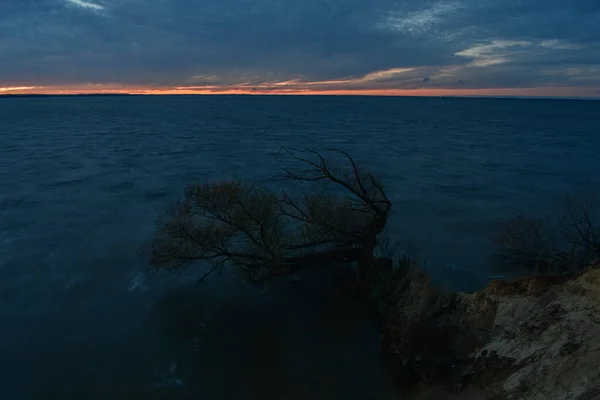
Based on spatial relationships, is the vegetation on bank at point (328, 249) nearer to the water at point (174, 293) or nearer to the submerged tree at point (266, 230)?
the submerged tree at point (266, 230)

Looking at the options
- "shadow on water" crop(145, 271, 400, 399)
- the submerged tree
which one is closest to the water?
"shadow on water" crop(145, 271, 400, 399)

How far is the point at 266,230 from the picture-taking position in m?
22.4

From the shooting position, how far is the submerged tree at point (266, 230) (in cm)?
2192

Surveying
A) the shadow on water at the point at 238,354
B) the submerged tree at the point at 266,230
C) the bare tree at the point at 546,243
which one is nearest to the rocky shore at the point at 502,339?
the shadow on water at the point at 238,354

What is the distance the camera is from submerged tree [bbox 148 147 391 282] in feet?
71.9

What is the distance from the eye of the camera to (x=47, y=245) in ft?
101

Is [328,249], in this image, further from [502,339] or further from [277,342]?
[502,339]

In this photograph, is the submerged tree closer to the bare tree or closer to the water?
the water

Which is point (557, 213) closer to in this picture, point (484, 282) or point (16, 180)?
point (484, 282)

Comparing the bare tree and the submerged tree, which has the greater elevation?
the submerged tree

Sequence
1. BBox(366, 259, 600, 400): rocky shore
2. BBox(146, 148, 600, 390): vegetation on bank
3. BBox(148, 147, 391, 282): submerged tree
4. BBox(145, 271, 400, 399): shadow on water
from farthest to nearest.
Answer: BBox(148, 147, 391, 282): submerged tree < BBox(146, 148, 600, 390): vegetation on bank < BBox(145, 271, 400, 399): shadow on water < BBox(366, 259, 600, 400): rocky shore

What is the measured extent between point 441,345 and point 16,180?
50.2m

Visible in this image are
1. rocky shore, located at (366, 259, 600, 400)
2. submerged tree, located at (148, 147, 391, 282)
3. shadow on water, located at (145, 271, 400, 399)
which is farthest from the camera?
submerged tree, located at (148, 147, 391, 282)

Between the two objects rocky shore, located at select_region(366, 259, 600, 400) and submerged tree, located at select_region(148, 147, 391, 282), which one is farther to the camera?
submerged tree, located at select_region(148, 147, 391, 282)
